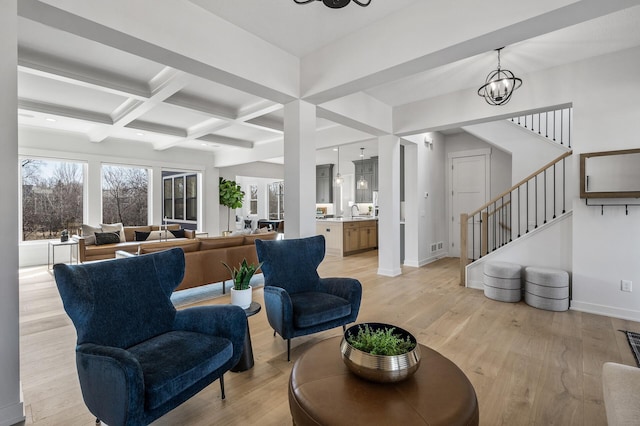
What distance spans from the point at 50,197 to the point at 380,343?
8314 millimetres

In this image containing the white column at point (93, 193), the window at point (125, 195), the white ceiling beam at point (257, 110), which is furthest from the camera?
the window at point (125, 195)

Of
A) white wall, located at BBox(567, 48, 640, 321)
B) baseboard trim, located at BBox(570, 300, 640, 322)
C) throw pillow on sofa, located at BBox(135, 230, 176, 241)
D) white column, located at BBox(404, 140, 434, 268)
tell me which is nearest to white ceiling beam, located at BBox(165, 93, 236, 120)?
throw pillow on sofa, located at BBox(135, 230, 176, 241)

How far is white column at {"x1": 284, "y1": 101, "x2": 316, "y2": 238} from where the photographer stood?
357 cm

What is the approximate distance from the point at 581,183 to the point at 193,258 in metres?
4.85

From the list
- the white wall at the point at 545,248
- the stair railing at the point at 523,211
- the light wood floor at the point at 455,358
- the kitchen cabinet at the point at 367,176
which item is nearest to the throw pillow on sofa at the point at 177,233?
the light wood floor at the point at 455,358

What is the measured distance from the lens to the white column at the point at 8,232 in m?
1.72

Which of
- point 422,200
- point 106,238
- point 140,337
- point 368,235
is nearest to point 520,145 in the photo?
point 422,200

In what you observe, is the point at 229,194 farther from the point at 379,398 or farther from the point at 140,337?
the point at 379,398

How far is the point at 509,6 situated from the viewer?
87.4 inches

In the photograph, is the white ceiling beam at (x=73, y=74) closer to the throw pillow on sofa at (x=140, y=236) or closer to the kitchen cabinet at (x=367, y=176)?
the throw pillow on sofa at (x=140, y=236)

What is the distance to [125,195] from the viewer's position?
7.85m

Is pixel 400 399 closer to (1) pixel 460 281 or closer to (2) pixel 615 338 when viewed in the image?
(2) pixel 615 338

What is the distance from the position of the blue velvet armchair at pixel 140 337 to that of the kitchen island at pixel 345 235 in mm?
5342

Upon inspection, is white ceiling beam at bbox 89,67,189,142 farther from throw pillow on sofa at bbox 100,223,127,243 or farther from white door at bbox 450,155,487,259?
white door at bbox 450,155,487,259
